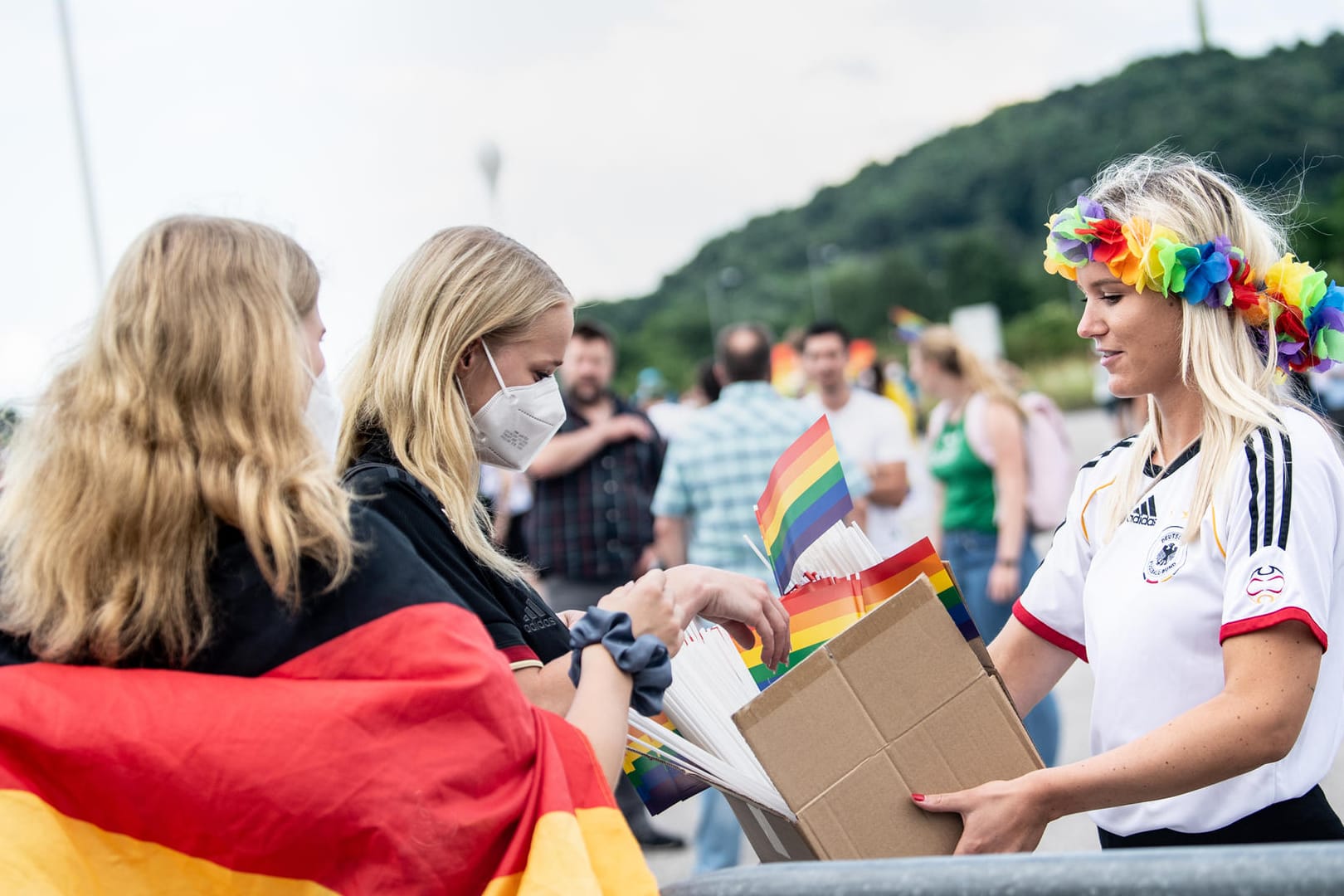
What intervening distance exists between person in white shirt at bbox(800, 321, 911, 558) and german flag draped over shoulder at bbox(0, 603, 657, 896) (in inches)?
177

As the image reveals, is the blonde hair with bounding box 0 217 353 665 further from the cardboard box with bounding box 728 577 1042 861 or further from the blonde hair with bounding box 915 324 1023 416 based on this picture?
the blonde hair with bounding box 915 324 1023 416

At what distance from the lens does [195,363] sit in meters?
1.57

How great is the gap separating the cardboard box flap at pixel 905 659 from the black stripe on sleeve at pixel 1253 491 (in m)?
0.47

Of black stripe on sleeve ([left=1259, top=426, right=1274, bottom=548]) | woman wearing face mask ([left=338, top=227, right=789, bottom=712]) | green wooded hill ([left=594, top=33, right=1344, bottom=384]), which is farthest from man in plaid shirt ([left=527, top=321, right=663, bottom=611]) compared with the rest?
green wooded hill ([left=594, top=33, right=1344, bottom=384])

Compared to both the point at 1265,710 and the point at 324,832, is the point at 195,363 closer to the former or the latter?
the point at 324,832

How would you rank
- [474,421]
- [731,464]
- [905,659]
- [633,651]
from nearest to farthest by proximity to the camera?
[633,651]
[905,659]
[474,421]
[731,464]

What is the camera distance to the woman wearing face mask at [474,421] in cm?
182

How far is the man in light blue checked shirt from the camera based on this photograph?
5352mm

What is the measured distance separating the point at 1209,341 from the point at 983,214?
94020 mm

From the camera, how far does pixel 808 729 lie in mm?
1721

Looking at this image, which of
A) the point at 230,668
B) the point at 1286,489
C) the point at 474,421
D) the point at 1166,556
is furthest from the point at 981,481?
the point at 230,668

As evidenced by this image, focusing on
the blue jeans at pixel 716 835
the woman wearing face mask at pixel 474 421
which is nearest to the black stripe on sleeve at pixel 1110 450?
the woman wearing face mask at pixel 474 421

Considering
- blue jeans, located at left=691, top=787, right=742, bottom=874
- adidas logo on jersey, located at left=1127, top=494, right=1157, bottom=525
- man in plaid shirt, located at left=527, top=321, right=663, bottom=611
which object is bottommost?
blue jeans, located at left=691, top=787, right=742, bottom=874

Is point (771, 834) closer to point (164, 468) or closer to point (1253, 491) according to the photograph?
point (1253, 491)
